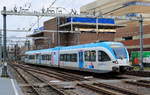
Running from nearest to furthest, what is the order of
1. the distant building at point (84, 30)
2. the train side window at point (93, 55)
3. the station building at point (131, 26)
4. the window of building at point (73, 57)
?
1. the train side window at point (93, 55)
2. the window of building at point (73, 57)
3. the station building at point (131, 26)
4. the distant building at point (84, 30)

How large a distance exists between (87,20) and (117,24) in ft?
33.3

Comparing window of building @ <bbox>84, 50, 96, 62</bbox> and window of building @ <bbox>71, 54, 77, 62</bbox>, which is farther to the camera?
window of building @ <bbox>71, 54, 77, 62</bbox>

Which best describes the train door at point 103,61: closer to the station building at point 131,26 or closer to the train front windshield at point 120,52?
the train front windshield at point 120,52

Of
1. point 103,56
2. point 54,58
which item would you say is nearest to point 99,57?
point 103,56

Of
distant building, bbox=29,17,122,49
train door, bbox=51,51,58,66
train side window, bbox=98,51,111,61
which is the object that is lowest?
train door, bbox=51,51,58,66

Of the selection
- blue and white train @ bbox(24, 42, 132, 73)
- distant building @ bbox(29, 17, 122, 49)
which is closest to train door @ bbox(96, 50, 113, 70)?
blue and white train @ bbox(24, 42, 132, 73)

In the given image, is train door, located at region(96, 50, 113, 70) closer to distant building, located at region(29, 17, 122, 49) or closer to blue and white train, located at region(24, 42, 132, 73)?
blue and white train, located at region(24, 42, 132, 73)

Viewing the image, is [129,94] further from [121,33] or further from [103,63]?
[121,33]

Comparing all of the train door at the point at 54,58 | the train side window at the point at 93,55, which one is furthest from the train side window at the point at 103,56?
the train door at the point at 54,58

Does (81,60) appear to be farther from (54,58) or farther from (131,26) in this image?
(131,26)

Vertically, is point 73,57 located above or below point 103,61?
above

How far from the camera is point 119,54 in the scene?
2292 centimetres

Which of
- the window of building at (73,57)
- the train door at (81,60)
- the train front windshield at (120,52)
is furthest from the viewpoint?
the window of building at (73,57)

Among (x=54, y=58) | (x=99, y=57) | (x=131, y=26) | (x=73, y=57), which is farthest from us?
(x=131, y=26)
